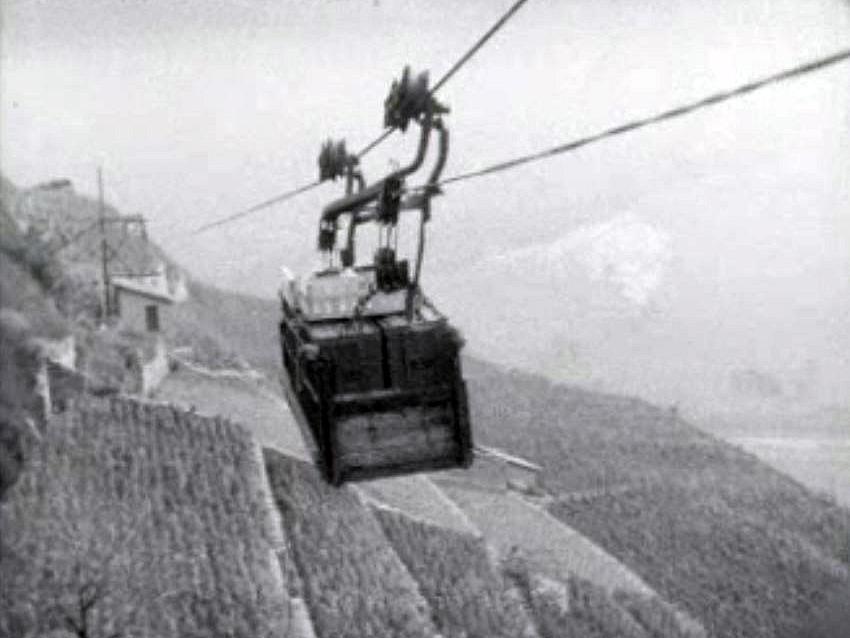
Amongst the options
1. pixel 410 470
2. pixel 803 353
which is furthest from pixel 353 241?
pixel 803 353

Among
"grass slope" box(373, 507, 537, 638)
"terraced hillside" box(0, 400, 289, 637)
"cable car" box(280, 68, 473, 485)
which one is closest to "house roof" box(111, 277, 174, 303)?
"terraced hillside" box(0, 400, 289, 637)

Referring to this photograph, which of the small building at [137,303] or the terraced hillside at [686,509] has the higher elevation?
the small building at [137,303]

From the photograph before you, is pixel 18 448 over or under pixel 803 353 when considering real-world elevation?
over

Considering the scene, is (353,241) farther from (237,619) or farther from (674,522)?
Result: (674,522)

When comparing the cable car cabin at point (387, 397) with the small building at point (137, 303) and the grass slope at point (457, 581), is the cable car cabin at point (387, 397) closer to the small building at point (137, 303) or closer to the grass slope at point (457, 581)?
the grass slope at point (457, 581)

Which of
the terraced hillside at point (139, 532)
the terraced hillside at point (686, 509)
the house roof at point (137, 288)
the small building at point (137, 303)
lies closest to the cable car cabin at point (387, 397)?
the terraced hillside at point (139, 532)

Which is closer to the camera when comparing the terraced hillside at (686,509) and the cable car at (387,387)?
the cable car at (387,387)

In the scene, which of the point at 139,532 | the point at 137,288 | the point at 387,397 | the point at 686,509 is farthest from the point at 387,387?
the point at 137,288
